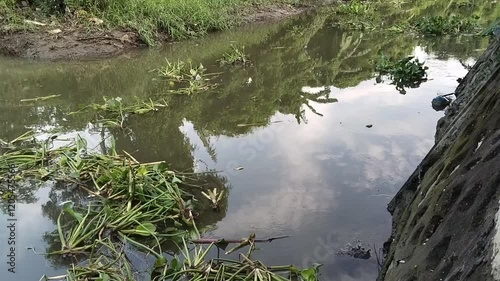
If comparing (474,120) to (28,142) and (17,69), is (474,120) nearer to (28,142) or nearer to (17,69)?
(28,142)

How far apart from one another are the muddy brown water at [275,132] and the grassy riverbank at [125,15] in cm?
71

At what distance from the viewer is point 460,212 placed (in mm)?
2053

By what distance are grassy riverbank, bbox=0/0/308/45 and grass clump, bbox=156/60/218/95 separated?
2602 mm

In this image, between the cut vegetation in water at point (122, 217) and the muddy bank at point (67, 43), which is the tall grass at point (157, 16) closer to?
the muddy bank at point (67, 43)

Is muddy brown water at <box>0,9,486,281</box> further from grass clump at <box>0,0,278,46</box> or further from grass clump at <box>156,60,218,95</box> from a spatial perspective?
grass clump at <box>0,0,278,46</box>

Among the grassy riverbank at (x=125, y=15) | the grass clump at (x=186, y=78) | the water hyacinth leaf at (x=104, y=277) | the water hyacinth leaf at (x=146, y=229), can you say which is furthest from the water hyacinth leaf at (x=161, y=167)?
the grassy riverbank at (x=125, y=15)

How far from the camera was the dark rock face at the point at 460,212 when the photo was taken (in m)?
1.72

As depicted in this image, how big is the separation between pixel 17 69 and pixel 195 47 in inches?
153

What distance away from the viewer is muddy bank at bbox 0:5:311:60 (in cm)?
1004

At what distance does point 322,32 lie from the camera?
13.0 meters

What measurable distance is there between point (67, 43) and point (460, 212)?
9.88 metres

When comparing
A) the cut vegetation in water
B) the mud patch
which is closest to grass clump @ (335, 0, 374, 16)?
the mud patch

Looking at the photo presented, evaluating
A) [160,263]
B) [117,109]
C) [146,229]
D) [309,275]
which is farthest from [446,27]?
[160,263]

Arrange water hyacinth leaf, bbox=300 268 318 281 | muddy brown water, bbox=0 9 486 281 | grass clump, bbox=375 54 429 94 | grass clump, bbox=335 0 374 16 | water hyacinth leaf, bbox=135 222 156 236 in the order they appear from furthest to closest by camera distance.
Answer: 1. grass clump, bbox=335 0 374 16
2. grass clump, bbox=375 54 429 94
3. muddy brown water, bbox=0 9 486 281
4. water hyacinth leaf, bbox=135 222 156 236
5. water hyacinth leaf, bbox=300 268 318 281
